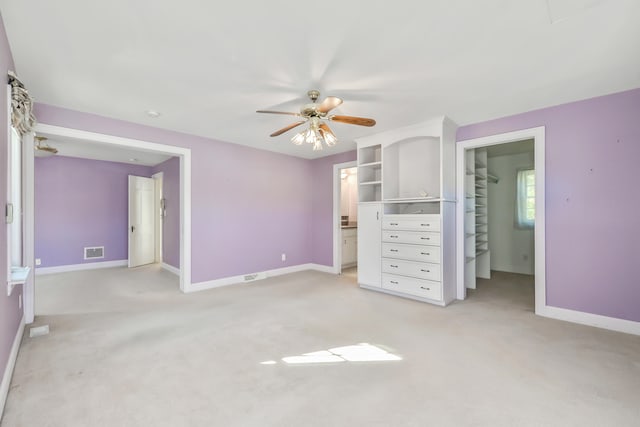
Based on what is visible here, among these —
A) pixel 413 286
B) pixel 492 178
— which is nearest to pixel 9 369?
pixel 413 286

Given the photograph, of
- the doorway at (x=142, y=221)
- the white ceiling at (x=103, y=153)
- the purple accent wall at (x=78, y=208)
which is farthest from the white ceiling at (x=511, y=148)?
the purple accent wall at (x=78, y=208)

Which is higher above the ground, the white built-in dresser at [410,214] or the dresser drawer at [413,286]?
the white built-in dresser at [410,214]

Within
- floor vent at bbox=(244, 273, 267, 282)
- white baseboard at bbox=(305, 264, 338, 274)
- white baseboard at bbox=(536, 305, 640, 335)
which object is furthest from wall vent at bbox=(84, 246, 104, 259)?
white baseboard at bbox=(536, 305, 640, 335)

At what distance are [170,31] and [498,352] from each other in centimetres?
350

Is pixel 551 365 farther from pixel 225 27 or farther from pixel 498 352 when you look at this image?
pixel 225 27

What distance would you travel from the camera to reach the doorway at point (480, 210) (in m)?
3.30

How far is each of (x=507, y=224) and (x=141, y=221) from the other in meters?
7.82

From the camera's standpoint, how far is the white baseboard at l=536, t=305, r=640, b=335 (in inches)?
110

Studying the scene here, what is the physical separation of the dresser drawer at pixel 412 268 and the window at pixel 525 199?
316 centimetres

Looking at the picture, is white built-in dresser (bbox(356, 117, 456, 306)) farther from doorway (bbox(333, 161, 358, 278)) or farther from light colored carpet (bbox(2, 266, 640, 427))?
doorway (bbox(333, 161, 358, 278))

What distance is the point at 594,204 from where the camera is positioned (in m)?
3.01

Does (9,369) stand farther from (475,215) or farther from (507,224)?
(507,224)

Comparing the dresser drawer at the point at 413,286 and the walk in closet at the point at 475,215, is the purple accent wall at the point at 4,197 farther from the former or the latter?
the walk in closet at the point at 475,215

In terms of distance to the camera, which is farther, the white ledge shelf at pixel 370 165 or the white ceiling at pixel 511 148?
the white ceiling at pixel 511 148
